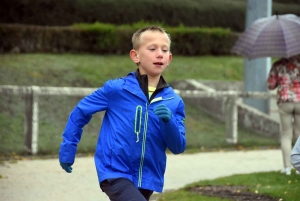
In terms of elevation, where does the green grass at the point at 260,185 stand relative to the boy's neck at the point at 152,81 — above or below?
below

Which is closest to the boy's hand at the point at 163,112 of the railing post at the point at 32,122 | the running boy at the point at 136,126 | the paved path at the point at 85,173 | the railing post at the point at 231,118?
the running boy at the point at 136,126

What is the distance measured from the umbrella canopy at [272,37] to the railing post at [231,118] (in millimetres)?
2495

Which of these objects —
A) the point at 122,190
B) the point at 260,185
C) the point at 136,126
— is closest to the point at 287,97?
the point at 260,185

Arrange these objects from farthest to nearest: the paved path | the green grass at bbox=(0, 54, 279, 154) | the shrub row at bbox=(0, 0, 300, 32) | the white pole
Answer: the shrub row at bbox=(0, 0, 300, 32) → the green grass at bbox=(0, 54, 279, 154) → the white pole → the paved path

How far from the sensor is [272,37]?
9516mm

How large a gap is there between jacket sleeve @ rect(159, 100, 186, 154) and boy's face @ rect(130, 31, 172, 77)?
294 millimetres

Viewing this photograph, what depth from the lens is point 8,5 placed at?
1736 cm

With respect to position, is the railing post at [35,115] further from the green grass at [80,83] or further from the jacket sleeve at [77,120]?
the jacket sleeve at [77,120]

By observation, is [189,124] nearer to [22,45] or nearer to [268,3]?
[268,3]

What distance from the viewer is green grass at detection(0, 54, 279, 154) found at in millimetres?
11758

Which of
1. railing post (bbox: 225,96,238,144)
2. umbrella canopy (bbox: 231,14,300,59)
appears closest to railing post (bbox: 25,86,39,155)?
umbrella canopy (bbox: 231,14,300,59)

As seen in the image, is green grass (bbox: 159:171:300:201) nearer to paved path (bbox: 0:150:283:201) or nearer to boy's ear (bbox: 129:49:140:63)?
paved path (bbox: 0:150:283:201)

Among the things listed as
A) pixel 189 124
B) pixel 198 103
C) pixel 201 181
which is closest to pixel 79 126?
pixel 201 181

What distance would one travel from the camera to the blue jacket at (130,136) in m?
4.60
